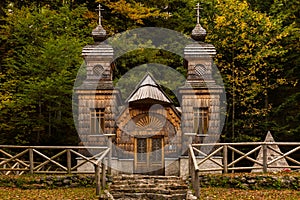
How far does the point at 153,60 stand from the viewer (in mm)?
25766

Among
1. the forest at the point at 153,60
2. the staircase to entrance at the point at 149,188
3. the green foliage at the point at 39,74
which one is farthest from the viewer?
the forest at the point at 153,60

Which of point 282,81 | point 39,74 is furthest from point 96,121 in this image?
point 282,81

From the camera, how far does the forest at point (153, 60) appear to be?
21.3 metres

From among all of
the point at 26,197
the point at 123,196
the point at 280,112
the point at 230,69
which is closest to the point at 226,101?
the point at 230,69

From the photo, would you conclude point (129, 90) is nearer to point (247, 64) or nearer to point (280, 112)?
point (247, 64)

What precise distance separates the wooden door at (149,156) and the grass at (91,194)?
3619mm

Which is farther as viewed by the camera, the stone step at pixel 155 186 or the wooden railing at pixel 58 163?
the stone step at pixel 155 186

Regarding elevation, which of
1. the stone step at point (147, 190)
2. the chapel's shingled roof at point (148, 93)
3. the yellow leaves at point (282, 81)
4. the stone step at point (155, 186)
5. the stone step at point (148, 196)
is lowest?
the stone step at point (148, 196)

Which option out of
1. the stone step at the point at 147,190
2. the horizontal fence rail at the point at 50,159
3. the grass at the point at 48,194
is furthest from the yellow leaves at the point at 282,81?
the grass at the point at 48,194

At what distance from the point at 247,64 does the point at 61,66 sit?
9.58 metres

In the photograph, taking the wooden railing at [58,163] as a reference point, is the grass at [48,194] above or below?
below

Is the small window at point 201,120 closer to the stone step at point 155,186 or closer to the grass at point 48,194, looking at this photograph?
the stone step at point 155,186

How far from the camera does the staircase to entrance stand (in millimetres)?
13242

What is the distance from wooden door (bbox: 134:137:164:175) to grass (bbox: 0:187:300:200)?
3.62m
